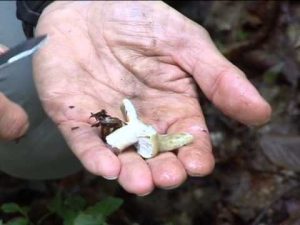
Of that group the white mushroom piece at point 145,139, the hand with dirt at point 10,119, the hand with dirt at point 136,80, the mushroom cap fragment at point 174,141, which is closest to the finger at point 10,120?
the hand with dirt at point 10,119

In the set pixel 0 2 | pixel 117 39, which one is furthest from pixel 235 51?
pixel 0 2

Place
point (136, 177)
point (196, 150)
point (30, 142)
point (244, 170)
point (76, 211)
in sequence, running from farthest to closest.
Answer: point (244, 170), point (30, 142), point (76, 211), point (196, 150), point (136, 177)

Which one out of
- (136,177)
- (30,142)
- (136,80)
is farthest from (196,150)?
(30,142)

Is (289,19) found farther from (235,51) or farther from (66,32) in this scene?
(66,32)

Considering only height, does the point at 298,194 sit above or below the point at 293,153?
below

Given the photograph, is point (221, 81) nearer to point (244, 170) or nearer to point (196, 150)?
point (196, 150)

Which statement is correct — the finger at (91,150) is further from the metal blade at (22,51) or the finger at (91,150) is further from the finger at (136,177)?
the metal blade at (22,51)
